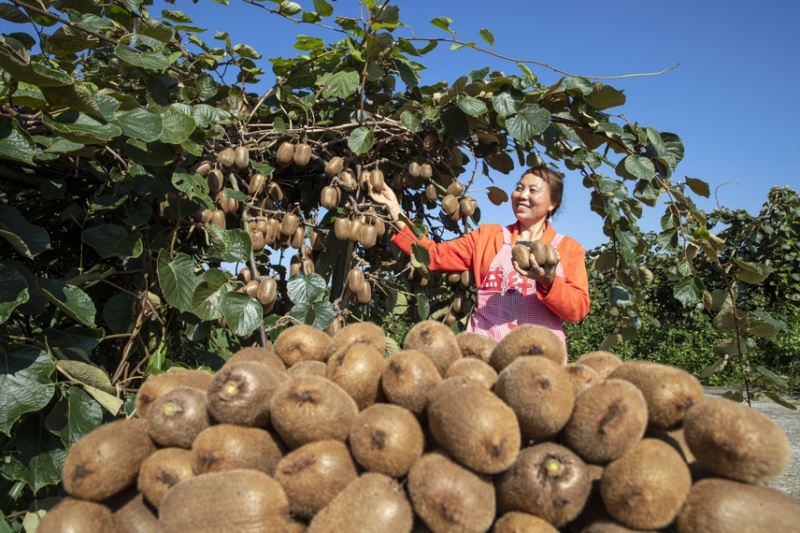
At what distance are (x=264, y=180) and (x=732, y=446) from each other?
86.3 inches

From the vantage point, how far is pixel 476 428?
1026 mm

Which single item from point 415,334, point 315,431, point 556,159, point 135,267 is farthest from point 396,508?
point 556,159

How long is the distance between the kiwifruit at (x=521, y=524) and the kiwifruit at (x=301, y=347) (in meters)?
0.71

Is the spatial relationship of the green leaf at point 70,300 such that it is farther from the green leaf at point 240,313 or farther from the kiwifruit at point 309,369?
the kiwifruit at point 309,369

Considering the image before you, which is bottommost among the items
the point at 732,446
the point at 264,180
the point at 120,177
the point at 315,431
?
the point at 315,431

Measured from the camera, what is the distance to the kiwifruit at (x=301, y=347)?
1.57 m

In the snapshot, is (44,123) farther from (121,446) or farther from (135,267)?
(121,446)

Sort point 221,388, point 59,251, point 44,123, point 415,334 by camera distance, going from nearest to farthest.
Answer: point 221,388 → point 415,334 → point 44,123 → point 59,251

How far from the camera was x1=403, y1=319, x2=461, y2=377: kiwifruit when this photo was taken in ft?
4.59

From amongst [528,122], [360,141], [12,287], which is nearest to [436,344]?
[12,287]

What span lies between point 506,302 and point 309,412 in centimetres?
181

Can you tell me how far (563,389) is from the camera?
3.56ft

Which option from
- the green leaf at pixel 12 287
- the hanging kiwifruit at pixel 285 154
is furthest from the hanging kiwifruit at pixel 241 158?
the green leaf at pixel 12 287

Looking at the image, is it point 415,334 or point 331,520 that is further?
point 415,334
